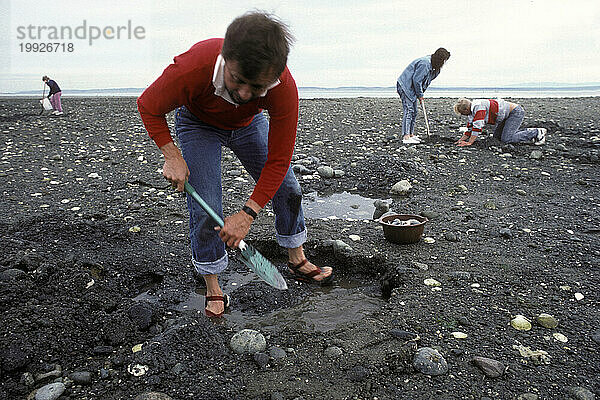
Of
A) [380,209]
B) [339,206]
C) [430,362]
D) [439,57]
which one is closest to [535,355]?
[430,362]

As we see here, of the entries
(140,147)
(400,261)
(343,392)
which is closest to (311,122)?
(140,147)

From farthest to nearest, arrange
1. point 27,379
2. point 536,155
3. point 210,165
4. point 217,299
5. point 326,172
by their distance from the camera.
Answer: point 536,155
point 326,172
point 217,299
point 210,165
point 27,379

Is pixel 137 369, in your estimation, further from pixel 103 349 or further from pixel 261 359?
pixel 261 359

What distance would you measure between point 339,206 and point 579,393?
3321 mm

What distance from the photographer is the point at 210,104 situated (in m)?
2.51

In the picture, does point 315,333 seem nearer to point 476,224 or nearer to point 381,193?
point 476,224

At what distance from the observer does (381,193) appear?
5.61m

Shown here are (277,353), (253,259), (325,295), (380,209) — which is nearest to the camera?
(277,353)

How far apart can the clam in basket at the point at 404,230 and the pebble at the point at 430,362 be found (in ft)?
5.06

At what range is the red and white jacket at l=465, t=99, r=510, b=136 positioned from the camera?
8.16 metres

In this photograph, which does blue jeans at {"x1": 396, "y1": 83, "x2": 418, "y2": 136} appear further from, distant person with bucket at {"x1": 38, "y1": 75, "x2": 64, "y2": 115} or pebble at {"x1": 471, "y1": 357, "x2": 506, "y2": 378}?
distant person with bucket at {"x1": 38, "y1": 75, "x2": 64, "y2": 115}

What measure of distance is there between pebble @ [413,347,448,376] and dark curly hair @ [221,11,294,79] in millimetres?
1661

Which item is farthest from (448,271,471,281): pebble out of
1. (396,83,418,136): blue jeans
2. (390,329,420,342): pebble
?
(396,83,418,136): blue jeans

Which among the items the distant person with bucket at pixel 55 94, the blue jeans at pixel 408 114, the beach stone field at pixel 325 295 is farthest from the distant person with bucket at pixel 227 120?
the distant person with bucket at pixel 55 94
